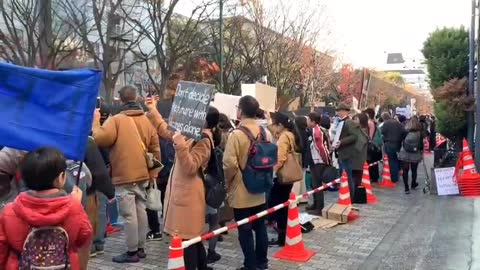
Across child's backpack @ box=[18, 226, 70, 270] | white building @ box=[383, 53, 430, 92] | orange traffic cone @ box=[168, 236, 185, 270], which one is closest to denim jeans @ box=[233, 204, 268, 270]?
orange traffic cone @ box=[168, 236, 185, 270]

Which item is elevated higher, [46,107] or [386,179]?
[46,107]

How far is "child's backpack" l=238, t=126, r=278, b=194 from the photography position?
206 inches

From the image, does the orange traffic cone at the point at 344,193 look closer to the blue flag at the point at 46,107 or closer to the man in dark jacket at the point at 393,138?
the man in dark jacket at the point at 393,138

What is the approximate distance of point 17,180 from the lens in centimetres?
359

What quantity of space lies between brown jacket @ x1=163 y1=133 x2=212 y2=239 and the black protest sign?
22 cm

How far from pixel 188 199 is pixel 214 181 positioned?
0.38 m

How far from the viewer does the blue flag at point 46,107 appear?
341 cm

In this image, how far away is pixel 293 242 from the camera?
20.3ft

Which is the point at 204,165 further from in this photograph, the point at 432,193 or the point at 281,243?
the point at 432,193

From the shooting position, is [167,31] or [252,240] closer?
[252,240]

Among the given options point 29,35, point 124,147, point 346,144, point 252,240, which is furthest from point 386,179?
point 29,35

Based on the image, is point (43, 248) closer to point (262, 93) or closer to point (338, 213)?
point (338, 213)

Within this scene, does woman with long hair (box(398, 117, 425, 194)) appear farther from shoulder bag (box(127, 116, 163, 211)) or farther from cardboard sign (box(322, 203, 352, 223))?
shoulder bag (box(127, 116, 163, 211))

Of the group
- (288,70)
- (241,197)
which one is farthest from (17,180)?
(288,70)
